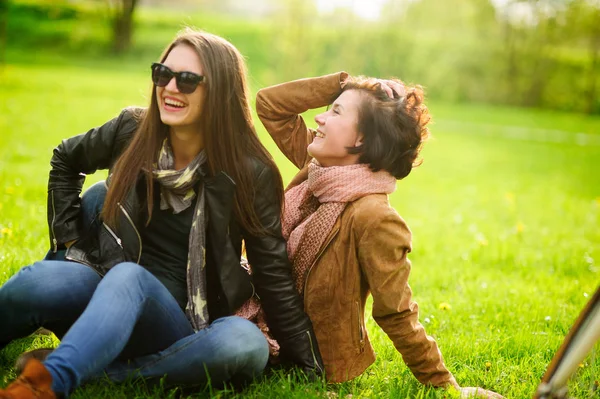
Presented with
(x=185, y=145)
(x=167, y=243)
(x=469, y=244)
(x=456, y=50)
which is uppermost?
(x=185, y=145)

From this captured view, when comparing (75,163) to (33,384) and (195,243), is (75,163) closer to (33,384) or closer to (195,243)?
(195,243)

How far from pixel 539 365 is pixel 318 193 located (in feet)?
4.86

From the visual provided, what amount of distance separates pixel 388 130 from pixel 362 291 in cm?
71

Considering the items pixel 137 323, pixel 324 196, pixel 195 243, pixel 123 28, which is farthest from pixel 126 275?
pixel 123 28

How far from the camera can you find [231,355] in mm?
2752

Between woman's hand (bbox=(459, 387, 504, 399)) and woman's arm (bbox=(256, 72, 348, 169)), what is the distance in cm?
130

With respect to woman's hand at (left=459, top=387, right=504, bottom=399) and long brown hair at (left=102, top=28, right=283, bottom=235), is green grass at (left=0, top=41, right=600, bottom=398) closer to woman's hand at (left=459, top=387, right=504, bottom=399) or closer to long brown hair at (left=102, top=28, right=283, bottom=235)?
woman's hand at (left=459, top=387, right=504, bottom=399)

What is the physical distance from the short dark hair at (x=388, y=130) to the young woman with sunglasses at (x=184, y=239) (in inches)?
16.8

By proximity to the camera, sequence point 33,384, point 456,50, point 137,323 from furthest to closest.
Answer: point 456,50 < point 137,323 < point 33,384

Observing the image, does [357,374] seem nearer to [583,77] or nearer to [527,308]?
[527,308]

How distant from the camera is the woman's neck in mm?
3072

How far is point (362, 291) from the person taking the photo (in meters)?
3.11

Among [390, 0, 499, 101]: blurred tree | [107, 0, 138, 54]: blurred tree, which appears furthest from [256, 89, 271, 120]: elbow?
[107, 0, 138, 54]: blurred tree

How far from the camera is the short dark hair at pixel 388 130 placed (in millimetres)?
3039
